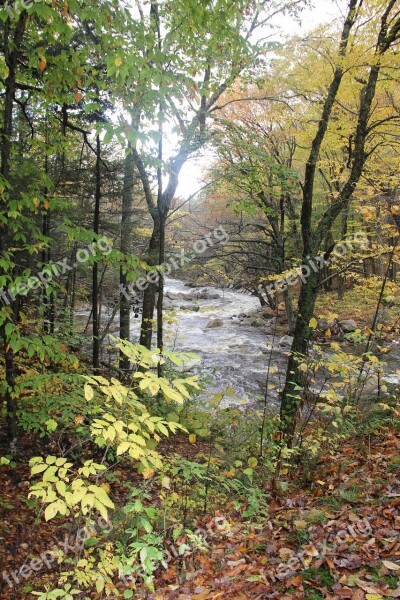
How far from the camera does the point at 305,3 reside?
8.68 m

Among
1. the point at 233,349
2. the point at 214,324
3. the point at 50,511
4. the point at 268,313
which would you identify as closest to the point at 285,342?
the point at 233,349

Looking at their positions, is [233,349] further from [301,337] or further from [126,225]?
[301,337]

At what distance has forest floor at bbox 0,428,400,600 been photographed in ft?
8.80

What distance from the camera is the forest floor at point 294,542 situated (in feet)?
8.80

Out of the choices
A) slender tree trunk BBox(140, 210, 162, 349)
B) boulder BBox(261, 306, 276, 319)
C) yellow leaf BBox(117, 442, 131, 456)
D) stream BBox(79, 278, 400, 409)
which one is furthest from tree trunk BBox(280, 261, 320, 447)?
boulder BBox(261, 306, 276, 319)

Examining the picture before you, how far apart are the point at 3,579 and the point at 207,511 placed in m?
2.22

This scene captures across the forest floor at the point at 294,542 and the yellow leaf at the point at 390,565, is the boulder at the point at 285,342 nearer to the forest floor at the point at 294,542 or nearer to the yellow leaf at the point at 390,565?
the forest floor at the point at 294,542

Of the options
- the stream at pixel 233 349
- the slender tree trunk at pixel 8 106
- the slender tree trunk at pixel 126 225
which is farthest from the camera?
the stream at pixel 233 349

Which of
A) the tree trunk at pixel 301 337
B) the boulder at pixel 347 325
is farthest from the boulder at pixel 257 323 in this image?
the tree trunk at pixel 301 337

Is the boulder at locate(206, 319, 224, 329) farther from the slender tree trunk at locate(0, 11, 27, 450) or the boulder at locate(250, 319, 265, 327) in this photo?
the slender tree trunk at locate(0, 11, 27, 450)

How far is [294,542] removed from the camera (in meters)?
3.25

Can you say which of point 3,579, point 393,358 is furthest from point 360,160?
point 393,358

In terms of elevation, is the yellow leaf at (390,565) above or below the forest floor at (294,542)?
above

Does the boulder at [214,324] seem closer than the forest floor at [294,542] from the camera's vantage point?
No
